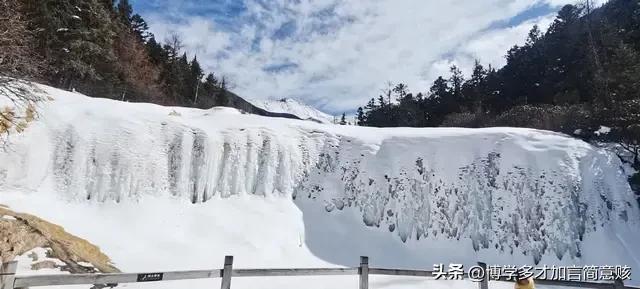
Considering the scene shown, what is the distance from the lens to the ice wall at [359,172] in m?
12.6

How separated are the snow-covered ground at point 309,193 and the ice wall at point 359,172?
1.8 inches

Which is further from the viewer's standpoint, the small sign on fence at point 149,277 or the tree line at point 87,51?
the tree line at point 87,51

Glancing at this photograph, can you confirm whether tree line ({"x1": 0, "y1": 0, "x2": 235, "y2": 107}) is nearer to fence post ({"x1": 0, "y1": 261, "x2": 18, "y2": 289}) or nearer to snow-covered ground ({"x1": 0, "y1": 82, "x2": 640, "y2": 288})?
snow-covered ground ({"x1": 0, "y1": 82, "x2": 640, "y2": 288})

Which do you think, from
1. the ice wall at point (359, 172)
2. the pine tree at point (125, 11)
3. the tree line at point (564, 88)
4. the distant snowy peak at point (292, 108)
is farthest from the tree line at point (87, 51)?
the distant snowy peak at point (292, 108)

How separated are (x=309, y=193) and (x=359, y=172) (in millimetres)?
2154

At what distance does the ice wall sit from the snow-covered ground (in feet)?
0.15

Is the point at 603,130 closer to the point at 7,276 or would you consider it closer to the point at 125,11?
the point at 7,276

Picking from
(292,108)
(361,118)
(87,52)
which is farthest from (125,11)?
(292,108)

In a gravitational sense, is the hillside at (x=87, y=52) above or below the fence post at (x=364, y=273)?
above

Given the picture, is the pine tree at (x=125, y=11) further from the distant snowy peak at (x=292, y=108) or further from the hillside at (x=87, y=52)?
the distant snowy peak at (x=292, y=108)

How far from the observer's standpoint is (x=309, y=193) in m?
14.9

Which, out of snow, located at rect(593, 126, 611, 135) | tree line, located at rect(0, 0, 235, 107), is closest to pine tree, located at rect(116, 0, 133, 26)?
tree line, located at rect(0, 0, 235, 107)

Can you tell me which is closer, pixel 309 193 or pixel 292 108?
pixel 309 193

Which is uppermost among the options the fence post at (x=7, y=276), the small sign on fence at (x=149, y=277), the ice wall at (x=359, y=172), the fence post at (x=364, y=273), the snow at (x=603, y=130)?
the snow at (x=603, y=130)
